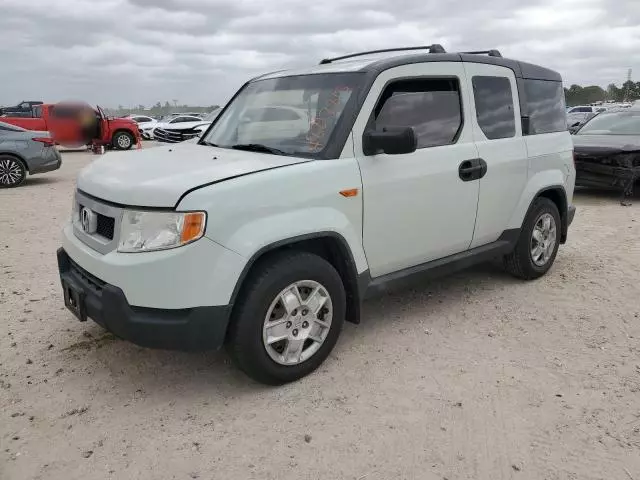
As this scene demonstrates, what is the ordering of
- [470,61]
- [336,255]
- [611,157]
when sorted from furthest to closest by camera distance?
1. [611,157]
2. [470,61]
3. [336,255]

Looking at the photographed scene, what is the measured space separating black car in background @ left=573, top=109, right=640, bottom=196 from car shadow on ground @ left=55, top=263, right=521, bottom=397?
5.72 metres

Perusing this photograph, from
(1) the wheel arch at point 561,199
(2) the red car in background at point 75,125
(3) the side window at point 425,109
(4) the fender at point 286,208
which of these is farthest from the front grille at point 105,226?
(2) the red car in background at point 75,125

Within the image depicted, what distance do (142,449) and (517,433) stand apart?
1.89 m

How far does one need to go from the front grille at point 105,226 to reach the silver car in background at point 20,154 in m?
9.40

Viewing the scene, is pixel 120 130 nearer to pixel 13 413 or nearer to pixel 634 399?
pixel 13 413

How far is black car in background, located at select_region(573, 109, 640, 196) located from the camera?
8745 mm

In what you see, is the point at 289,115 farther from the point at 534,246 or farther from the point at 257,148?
the point at 534,246

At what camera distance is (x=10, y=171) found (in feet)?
36.1

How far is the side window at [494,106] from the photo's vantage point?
13.8ft

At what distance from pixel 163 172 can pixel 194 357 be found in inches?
50.7

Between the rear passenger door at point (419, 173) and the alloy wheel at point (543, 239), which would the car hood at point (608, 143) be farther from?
the rear passenger door at point (419, 173)

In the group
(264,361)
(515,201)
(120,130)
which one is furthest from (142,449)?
(120,130)

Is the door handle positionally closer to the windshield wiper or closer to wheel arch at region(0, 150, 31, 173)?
the windshield wiper

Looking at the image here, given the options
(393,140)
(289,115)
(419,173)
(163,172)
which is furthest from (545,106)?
(163,172)
